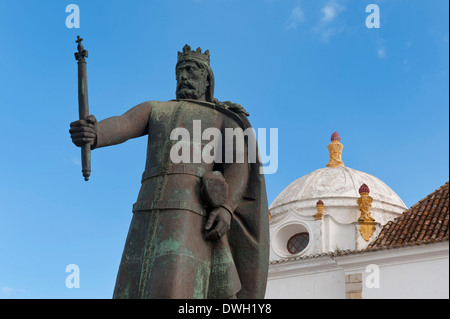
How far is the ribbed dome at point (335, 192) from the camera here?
28.9 metres

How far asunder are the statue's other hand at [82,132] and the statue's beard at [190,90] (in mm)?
954

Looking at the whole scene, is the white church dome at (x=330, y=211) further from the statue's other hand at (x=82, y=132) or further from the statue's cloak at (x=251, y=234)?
the statue's other hand at (x=82, y=132)

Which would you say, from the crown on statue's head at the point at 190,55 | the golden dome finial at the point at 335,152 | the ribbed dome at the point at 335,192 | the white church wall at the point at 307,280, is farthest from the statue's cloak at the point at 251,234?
Answer: the golden dome finial at the point at 335,152

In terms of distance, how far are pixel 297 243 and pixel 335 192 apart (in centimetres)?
270

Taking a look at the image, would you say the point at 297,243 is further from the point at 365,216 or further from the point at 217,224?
the point at 217,224

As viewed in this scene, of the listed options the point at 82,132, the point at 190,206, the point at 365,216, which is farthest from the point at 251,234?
the point at 365,216

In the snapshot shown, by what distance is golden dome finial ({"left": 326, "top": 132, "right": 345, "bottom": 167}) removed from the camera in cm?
3155

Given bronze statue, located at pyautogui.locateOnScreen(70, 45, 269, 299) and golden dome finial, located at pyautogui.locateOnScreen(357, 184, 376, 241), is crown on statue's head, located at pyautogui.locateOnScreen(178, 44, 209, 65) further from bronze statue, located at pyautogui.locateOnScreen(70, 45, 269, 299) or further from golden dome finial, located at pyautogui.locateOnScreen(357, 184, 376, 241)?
golden dome finial, located at pyautogui.locateOnScreen(357, 184, 376, 241)

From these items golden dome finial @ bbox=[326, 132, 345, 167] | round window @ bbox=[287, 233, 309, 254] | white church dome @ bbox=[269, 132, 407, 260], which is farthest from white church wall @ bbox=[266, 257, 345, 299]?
golden dome finial @ bbox=[326, 132, 345, 167]

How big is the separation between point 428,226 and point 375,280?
2.42 m
